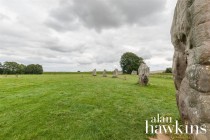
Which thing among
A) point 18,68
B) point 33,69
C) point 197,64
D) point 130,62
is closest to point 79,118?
point 197,64

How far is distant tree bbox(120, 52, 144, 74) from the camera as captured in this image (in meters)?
89.2

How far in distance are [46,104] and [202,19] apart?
1415 cm

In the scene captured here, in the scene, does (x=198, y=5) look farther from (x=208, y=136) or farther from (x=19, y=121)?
(x=19, y=121)

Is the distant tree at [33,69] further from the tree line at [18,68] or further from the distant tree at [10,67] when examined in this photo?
the distant tree at [10,67]

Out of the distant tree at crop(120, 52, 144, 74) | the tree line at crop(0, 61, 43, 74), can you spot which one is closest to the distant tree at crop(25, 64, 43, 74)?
the tree line at crop(0, 61, 43, 74)

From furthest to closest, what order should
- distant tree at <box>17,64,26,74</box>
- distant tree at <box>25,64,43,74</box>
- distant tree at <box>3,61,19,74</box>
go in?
distant tree at <box>25,64,43,74</box> < distant tree at <box>17,64,26,74</box> < distant tree at <box>3,61,19,74</box>

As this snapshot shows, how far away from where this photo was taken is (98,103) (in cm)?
1738

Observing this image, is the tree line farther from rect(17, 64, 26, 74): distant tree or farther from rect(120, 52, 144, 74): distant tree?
rect(120, 52, 144, 74): distant tree

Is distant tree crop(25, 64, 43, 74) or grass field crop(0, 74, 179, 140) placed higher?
distant tree crop(25, 64, 43, 74)

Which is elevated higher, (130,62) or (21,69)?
(130,62)

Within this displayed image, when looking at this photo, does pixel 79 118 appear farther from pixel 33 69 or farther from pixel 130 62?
pixel 33 69

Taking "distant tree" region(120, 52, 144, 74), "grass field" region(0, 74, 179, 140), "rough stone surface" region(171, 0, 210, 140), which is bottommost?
"grass field" region(0, 74, 179, 140)

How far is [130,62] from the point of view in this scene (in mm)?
90500

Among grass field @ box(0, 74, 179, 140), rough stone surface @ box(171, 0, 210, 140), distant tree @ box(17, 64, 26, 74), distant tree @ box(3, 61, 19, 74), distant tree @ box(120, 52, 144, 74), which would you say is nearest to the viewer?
rough stone surface @ box(171, 0, 210, 140)
